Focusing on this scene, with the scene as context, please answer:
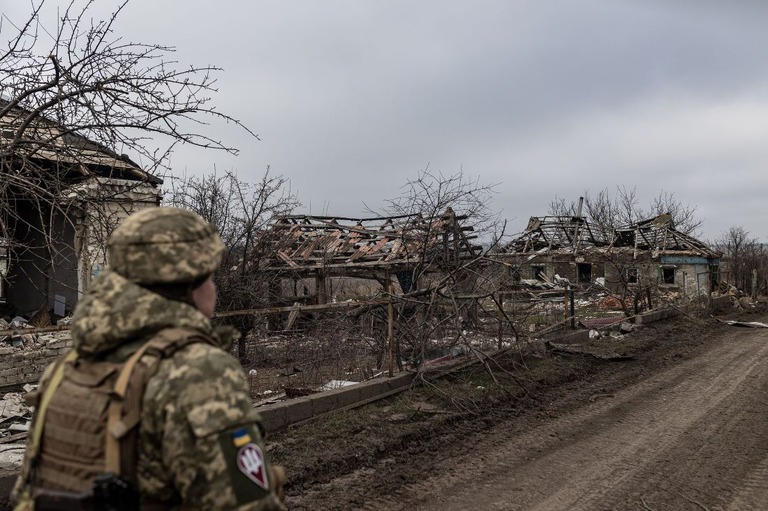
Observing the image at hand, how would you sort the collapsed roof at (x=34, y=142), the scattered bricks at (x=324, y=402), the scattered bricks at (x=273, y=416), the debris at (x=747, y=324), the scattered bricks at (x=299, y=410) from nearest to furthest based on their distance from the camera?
the collapsed roof at (x=34, y=142) < the scattered bricks at (x=273, y=416) < the scattered bricks at (x=299, y=410) < the scattered bricks at (x=324, y=402) < the debris at (x=747, y=324)

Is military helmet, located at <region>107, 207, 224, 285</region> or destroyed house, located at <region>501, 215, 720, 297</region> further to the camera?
destroyed house, located at <region>501, 215, 720, 297</region>

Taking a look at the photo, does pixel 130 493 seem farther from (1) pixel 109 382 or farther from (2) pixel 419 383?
(2) pixel 419 383

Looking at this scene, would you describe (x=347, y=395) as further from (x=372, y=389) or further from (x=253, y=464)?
(x=253, y=464)

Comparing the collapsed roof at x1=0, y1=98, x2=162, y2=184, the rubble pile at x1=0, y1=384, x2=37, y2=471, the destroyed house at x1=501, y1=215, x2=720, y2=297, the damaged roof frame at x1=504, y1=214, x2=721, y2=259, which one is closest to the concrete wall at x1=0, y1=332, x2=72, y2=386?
the rubble pile at x1=0, y1=384, x2=37, y2=471

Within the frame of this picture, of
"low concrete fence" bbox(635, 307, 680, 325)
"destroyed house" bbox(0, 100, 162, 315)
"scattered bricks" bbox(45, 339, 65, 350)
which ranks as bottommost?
"low concrete fence" bbox(635, 307, 680, 325)

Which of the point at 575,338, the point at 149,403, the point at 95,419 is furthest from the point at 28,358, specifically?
the point at 575,338

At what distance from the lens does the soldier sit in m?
1.64

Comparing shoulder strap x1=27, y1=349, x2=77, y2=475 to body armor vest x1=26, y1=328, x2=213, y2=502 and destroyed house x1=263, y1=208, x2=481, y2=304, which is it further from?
destroyed house x1=263, y1=208, x2=481, y2=304

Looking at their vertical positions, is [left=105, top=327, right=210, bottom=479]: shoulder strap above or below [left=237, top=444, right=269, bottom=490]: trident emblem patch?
above

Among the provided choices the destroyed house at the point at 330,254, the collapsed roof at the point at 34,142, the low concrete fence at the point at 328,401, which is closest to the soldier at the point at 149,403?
the low concrete fence at the point at 328,401

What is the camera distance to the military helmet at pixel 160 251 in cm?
180

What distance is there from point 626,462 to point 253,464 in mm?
4922

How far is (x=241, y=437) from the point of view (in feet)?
5.55

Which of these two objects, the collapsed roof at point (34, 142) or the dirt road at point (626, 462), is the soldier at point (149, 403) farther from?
the collapsed roof at point (34, 142)
